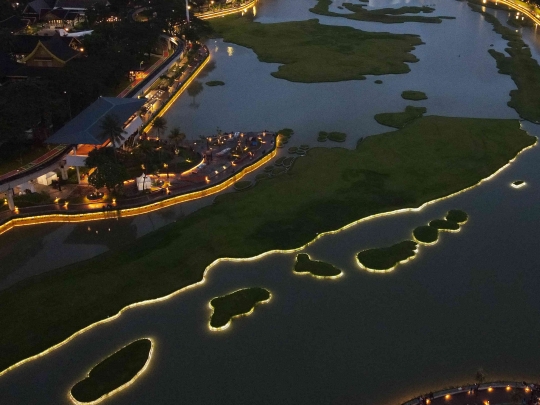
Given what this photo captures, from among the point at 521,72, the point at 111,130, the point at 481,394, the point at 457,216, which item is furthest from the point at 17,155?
the point at 521,72

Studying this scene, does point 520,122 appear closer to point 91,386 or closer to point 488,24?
point 91,386

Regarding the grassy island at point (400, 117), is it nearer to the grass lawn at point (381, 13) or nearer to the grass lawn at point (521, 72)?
the grass lawn at point (521, 72)

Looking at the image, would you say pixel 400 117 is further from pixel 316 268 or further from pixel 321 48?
pixel 321 48

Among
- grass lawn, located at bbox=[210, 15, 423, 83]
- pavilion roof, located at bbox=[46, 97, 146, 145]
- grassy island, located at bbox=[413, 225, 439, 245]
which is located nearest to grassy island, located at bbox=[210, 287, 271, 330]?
grassy island, located at bbox=[413, 225, 439, 245]

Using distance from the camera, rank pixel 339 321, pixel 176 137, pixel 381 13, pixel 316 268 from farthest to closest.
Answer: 1. pixel 381 13
2. pixel 176 137
3. pixel 316 268
4. pixel 339 321

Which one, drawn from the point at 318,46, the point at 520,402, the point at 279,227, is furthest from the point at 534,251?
the point at 318,46

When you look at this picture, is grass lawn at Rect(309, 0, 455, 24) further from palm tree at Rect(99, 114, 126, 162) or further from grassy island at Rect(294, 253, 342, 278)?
grassy island at Rect(294, 253, 342, 278)
